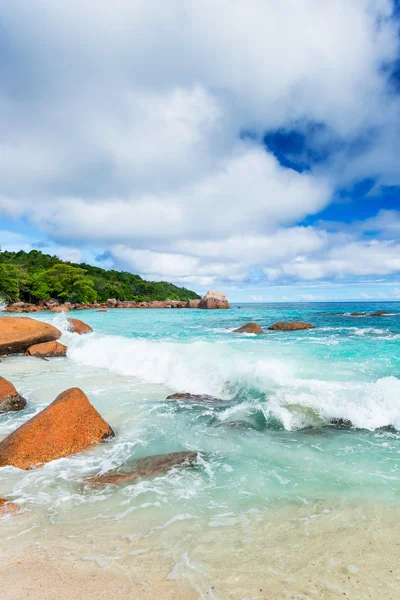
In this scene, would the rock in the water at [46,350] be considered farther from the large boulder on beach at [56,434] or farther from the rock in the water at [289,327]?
the rock in the water at [289,327]

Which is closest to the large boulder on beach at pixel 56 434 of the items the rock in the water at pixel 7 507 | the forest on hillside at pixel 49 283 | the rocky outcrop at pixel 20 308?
the rock in the water at pixel 7 507

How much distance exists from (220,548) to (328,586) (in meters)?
0.89

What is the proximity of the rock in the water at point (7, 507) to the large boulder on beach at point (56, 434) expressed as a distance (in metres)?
1.03

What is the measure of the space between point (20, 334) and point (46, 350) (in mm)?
1377

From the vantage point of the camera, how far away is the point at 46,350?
13695mm

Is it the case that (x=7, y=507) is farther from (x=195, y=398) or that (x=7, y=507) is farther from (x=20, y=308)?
(x=20, y=308)

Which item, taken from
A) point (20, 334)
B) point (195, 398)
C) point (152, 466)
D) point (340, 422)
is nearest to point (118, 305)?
point (20, 334)

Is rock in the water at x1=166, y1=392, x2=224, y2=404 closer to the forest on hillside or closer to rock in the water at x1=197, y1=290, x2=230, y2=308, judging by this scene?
the forest on hillside

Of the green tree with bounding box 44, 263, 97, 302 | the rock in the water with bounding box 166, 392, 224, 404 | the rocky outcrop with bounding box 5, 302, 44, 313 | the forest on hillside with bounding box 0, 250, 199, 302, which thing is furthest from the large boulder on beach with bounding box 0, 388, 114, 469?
the green tree with bounding box 44, 263, 97, 302

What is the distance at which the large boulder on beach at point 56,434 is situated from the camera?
182 inches

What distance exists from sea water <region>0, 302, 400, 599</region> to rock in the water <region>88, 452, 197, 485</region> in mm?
155

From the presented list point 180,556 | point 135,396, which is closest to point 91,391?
point 135,396

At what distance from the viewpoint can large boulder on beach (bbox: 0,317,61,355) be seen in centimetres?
1342

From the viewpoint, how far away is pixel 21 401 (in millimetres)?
7109
